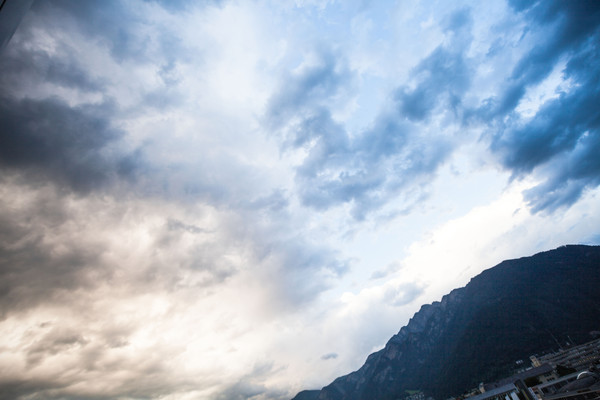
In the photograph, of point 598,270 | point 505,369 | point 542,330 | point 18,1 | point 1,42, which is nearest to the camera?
point 18,1

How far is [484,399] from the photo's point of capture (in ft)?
238

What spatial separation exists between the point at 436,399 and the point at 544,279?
133 meters

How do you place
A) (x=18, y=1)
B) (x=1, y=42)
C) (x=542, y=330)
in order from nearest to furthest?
(x=18, y=1) → (x=1, y=42) → (x=542, y=330)

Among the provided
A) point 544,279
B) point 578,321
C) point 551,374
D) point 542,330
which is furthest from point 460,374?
point 551,374

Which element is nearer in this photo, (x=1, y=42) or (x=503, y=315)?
(x=1, y=42)

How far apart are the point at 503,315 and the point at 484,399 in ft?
557

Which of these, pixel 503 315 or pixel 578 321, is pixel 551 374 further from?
pixel 503 315

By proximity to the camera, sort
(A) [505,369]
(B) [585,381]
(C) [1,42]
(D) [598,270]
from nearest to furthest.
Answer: (C) [1,42]
(B) [585,381]
(A) [505,369]
(D) [598,270]

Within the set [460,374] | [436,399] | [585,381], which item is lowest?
[436,399]

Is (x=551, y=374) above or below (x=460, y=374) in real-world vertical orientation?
above

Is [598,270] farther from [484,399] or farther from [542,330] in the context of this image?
[484,399]

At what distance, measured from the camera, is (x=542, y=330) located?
551 feet

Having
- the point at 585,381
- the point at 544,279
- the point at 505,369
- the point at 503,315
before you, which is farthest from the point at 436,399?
the point at 585,381

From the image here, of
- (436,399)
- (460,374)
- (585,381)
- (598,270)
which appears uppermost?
(598,270)
